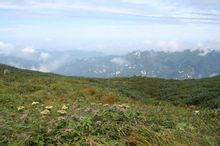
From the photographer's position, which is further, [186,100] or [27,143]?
[186,100]

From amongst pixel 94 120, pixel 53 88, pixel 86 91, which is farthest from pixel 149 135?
pixel 53 88

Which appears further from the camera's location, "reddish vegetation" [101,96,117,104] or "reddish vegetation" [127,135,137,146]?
"reddish vegetation" [101,96,117,104]

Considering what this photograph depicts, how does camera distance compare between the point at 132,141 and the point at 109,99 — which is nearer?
the point at 132,141

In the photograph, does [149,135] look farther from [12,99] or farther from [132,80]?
[132,80]

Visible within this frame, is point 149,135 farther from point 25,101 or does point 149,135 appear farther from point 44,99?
point 44,99

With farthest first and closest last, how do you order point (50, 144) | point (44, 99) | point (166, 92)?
1. point (166, 92)
2. point (44, 99)
3. point (50, 144)

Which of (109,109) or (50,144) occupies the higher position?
(109,109)

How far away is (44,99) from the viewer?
24422mm

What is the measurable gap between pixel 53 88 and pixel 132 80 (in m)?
34.8

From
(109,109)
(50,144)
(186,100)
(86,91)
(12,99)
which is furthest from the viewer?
A: (186,100)

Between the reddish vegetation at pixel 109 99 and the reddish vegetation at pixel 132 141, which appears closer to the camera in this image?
the reddish vegetation at pixel 132 141

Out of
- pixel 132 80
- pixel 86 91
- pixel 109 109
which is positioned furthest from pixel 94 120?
pixel 132 80

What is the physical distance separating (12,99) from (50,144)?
12395 millimetres

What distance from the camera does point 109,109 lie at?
35.9 feet
